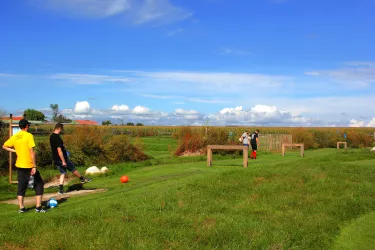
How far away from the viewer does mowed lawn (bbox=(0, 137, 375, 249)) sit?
6.61 metres

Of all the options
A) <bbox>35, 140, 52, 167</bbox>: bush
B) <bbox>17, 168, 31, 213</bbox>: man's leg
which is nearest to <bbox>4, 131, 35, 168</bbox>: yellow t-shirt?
<bbox>17, 168, 31, 213</bbox>: man's leg

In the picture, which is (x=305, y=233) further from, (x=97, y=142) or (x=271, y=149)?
(x=271, y=149)

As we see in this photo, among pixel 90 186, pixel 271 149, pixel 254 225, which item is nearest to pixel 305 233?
pixel 254 225

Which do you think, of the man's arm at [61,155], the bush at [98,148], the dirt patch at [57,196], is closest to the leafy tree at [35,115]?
the bush at [98,148]

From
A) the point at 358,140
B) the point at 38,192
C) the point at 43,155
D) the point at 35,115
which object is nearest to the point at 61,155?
the point at 38,192

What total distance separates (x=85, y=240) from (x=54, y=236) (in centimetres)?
53

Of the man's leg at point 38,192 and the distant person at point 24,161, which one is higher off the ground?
the distant person at point 24,161

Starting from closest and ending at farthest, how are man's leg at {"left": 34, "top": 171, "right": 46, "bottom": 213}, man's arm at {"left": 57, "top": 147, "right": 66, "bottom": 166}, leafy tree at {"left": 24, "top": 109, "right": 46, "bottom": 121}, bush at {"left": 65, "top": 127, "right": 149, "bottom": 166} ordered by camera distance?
man's leg at {"left": 34, "top": 171, "right": 46, "bottom": 213} < man's arm at {"left": 57, "top": 147, "right": 66, "bottom": 166} < bush at {"left": 65, "top": 127, "right": 149, "bottom": 166} < leafy tree at {"left": 24, "top": 109, "right": 46, "bottom": 121}

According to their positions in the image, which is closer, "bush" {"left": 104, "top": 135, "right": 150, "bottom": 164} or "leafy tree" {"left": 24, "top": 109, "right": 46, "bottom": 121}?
"bush" {"left": 104, "top": 135, "right": 150, "bottom": 164}

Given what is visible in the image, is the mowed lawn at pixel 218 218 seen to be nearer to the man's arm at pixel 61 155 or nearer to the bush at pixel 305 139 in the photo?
the man's arm at pixel 61 155

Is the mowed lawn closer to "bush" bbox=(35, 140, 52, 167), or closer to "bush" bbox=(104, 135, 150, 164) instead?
"bush" bbox=(35, 140, 52, 167)

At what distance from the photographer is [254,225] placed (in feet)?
25.3

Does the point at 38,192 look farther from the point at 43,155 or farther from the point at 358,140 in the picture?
the point at 358,140

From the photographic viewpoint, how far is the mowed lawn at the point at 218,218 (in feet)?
21.7
